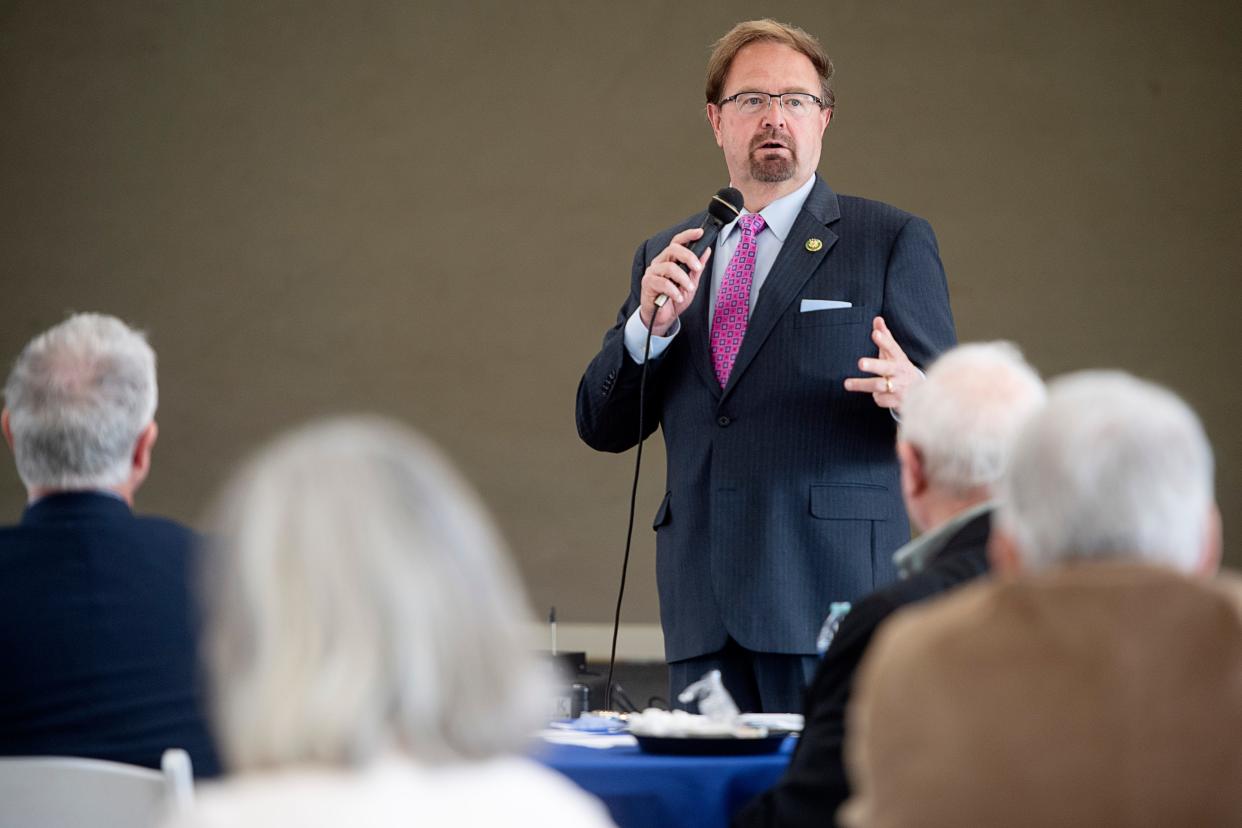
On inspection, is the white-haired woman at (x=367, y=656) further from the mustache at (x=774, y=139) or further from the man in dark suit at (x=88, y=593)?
the mustache at (x=774, y=139)

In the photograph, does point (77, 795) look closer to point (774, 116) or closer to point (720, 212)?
point (720, 212)

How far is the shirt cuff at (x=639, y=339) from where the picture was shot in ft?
11.0

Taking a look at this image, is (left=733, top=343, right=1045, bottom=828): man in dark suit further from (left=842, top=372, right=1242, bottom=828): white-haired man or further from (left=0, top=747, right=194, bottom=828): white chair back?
(left=0, top=747, right=194, bottom=828): white chair back

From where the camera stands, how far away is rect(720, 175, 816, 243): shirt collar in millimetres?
3471

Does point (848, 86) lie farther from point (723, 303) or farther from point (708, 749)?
point (708, 749)

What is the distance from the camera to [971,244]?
21.7 feet

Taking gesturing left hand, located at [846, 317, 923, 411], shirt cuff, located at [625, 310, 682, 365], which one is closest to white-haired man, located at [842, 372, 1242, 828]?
gesturing left hand, located at [846, 317, 923, 411]

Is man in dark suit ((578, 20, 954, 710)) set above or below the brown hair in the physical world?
below

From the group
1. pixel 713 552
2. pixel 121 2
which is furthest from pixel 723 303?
pixel 121 2

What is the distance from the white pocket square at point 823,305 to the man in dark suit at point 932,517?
1092 millimetres

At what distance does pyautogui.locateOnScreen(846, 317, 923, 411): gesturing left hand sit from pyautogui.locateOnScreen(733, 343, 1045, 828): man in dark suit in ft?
2.62

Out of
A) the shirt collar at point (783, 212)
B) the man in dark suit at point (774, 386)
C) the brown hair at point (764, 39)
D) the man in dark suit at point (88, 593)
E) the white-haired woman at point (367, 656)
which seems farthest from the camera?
the brown hair at point (764, 39)

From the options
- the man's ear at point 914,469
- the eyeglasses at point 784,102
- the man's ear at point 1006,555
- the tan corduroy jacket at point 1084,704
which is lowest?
the tan corduroy jacket at point 1084,704

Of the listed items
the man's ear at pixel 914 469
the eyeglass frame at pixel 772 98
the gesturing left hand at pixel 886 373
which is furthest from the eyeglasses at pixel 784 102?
the man's ear at pixel 914 469
